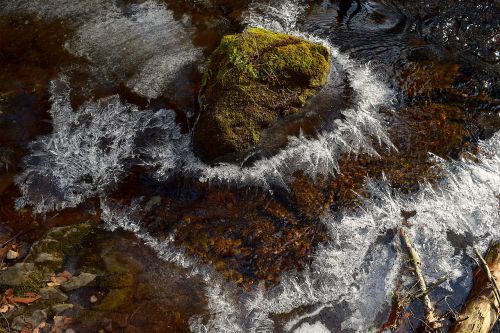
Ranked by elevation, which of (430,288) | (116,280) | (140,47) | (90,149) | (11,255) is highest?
(140,47)

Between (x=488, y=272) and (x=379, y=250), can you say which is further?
(x=379, y=250)

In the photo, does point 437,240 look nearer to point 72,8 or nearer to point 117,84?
point 117,84

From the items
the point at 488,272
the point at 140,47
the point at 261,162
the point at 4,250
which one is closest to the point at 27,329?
the point at 4,250

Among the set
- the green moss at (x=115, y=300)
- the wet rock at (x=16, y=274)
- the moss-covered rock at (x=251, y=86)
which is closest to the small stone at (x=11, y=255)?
the wet rock at (x=16, y=274)

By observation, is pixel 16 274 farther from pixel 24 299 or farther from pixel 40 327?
pixel 40 327

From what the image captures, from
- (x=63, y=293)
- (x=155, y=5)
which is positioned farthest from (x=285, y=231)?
(x=155, y=5)

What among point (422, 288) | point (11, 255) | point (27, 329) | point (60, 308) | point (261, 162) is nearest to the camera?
point (27, 329)

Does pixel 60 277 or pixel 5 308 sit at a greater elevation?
pixel 60 277

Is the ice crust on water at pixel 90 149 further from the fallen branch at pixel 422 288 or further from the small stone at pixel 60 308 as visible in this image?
the fallen branch at pixel 422 288
